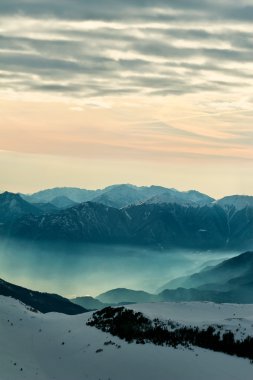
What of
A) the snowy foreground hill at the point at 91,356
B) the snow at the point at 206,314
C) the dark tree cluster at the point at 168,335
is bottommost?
the snowy foreground hill at the point at 91,356

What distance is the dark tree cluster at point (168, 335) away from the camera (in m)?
62.1

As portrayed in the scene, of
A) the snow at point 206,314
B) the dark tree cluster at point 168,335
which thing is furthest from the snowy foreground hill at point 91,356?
the dark tree cluster at point 168,335

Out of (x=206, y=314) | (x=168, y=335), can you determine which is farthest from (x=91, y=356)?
(x=206, y=314)

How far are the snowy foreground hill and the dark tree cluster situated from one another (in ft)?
5.29

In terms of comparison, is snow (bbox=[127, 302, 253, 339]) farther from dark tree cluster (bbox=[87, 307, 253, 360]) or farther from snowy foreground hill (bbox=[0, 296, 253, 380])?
dark tree cluster (bbox=[87, 307, 253, 360])

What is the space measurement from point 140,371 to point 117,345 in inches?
284

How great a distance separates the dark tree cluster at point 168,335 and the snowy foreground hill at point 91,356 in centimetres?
161

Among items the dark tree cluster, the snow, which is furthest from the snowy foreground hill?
the dark tree cluster

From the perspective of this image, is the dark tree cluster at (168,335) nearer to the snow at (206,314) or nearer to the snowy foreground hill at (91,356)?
the snowy foreground hill at (91,356)

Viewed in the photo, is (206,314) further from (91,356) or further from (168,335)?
(91,356)

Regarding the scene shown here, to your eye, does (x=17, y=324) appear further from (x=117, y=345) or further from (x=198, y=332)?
(x=198, y=332)

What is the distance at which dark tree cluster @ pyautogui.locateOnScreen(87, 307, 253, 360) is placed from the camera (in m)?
62.1

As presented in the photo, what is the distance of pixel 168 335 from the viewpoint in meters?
64.4

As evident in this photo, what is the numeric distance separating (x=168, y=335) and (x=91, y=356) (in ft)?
38.7
